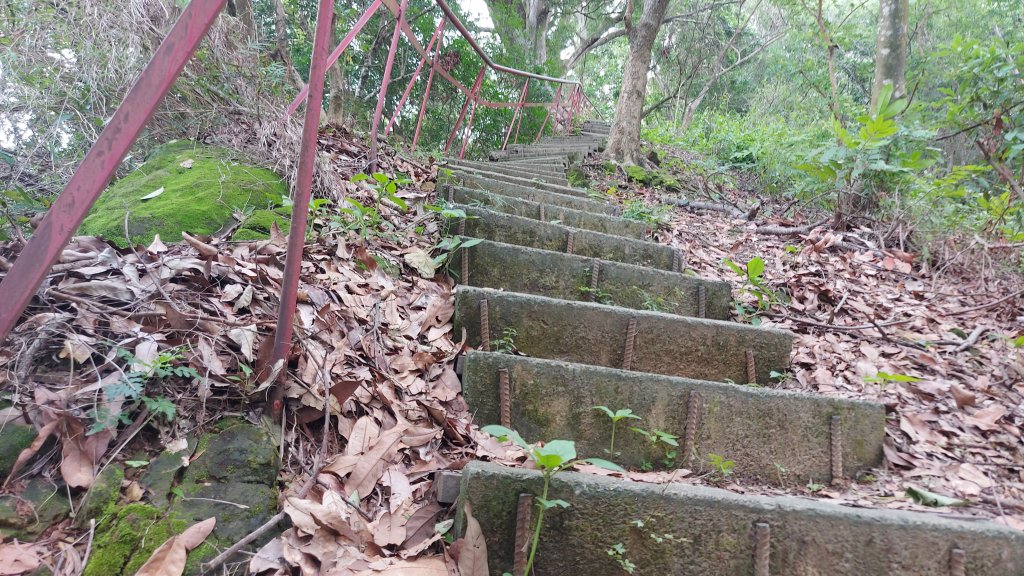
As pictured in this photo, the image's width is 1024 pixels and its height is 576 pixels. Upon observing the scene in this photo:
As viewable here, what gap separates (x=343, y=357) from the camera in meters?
1.47

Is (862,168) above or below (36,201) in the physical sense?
above

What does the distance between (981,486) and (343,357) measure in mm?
1821

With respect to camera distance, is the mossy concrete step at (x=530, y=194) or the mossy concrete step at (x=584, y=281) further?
the mossy concrete step at (x=530, y=194)

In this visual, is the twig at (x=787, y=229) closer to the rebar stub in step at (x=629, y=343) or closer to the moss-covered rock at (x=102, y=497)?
the rebar stub in step at (x=629, y=343)

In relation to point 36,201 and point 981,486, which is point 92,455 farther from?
point 981,486

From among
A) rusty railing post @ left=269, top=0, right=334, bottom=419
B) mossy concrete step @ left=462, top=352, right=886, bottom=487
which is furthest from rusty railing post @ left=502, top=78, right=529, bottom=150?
rusty railing post @ left=269, top=0, right=334, bottom=419

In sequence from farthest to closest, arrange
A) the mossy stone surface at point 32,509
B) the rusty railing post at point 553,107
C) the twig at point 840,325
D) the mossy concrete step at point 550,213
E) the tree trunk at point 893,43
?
the rusty railing post at point 553,107 < the tree trunk at point 893,43 < the mossy concrete step at point 550,213 < the twig at point 840,325 < the mossy stone surface at point 32,509

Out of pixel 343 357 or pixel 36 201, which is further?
pixel 36 201

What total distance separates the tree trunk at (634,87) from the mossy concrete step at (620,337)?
3.66 meters

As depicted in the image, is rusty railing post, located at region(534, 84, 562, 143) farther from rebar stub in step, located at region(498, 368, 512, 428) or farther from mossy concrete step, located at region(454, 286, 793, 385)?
rebar stub in step, located at region(498, 368, 512, 428)

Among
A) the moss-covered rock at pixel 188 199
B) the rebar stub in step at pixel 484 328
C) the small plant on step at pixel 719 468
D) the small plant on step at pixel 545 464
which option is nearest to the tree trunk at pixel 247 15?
the moss-covered rock at pixel 188 199

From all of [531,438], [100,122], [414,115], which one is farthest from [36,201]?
[414,115]

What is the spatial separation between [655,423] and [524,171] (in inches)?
129

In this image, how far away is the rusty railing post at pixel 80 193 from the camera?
80 cm
